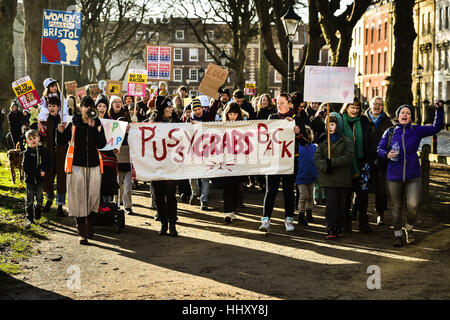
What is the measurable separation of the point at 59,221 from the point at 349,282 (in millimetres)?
5576

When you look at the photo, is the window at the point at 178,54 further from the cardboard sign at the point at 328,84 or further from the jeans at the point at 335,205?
the jeans at the point at 335,205

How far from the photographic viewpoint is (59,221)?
1128cm

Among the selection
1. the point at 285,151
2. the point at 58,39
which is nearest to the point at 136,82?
the point at 58,39

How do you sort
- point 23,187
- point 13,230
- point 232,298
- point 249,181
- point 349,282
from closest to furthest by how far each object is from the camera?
point 232,298 < point 349,282 < point 13,230 < point 23,187 < point 249,181

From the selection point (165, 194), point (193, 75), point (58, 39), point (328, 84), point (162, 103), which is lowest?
point (165, 194)

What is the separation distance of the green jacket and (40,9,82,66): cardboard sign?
5454 mm

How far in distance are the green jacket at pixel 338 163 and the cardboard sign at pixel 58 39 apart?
17.9 ft

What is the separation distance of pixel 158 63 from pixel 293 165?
13.7 m

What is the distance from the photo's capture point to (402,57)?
55.3ft

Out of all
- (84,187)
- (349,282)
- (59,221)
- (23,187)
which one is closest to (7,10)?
(23,187)

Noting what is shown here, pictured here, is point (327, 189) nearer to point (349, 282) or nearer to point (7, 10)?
point (349, 282)

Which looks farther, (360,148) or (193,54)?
(193,54)

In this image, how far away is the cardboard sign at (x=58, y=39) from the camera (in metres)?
13.0

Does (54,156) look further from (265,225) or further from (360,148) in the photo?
(360,148)
